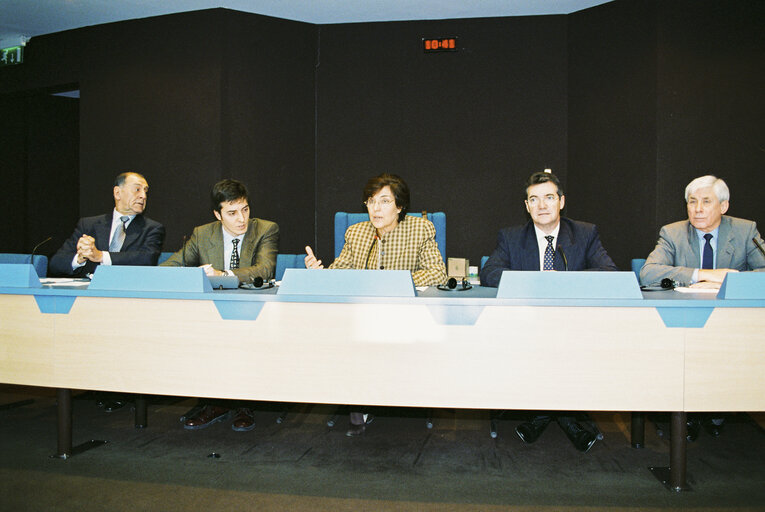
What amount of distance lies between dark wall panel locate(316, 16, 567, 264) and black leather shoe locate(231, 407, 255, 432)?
2.05 meters

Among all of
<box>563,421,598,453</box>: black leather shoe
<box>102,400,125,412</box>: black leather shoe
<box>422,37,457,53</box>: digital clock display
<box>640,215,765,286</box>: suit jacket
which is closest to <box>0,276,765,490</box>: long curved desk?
<box>563,421,598,453</box>: black leather shoe

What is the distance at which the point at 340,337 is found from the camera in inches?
69.2

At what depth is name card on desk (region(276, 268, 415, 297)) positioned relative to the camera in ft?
5.74

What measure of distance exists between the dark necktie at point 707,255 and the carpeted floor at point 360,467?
815 mm

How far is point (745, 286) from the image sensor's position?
1688mm

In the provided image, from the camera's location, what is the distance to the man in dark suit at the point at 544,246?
7.84 ft

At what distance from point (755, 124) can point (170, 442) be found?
13.8 ft

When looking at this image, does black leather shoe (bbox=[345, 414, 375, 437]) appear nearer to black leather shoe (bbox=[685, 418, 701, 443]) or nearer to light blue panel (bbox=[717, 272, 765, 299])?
black leather shoe (bbox=[685, 418, 701, 443])

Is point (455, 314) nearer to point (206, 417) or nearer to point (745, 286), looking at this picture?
point (745, 286)

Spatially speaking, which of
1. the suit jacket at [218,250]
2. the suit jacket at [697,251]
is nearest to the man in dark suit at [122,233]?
the suit jacket at [218,250]

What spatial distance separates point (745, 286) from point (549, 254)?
0.92m

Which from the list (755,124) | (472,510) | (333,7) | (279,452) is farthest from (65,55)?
(755,124)

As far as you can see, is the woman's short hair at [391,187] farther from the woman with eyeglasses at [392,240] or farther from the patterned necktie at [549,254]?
the patterned necktie at [549,254]

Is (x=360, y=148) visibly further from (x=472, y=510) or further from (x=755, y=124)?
(x=472, y=510)
